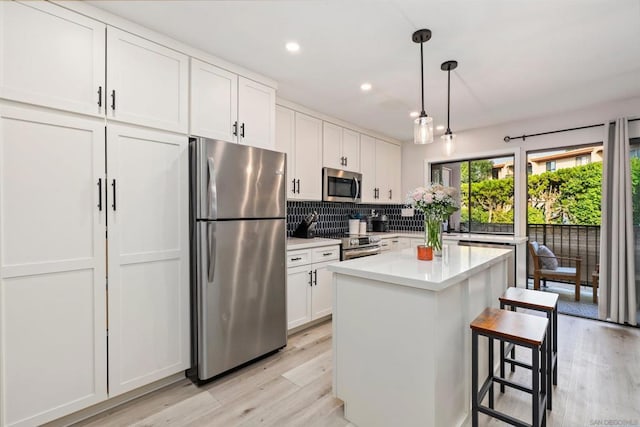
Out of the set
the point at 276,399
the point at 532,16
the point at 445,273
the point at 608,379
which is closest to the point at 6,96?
the point at 276,399

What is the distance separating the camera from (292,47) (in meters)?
2.24

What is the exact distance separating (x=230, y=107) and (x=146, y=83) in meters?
0.62

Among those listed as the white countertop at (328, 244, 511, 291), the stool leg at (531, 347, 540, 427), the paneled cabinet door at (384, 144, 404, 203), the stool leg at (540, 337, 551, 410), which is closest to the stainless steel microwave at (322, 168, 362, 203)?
the paneled cabinet door at (384, 144, 404, 203)

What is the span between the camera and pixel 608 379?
2.25 metres

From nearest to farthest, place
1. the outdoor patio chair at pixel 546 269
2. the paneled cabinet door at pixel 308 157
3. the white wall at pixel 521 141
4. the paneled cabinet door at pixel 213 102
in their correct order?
1. the paneled cabinet door at pixel 213 102
2. the white wall at pixel 521 141
3. the paneled cabinet door at pixel 308 157
4. the outdoor patio chair at pixel 546 269

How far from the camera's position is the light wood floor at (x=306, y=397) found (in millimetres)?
1832

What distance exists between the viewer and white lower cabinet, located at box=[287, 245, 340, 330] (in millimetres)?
2986

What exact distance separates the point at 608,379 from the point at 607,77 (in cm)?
257

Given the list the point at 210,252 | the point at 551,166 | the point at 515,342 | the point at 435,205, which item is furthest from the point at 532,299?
the point at 551,166

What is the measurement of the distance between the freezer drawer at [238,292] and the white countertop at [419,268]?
840mm

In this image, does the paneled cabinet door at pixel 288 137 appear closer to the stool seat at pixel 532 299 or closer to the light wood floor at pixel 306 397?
the light wood floor at pixel 306 397

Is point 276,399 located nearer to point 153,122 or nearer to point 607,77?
point 153,122

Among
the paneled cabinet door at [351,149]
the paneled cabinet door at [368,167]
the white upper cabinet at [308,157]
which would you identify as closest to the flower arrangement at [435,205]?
the white upper cabinet at [308,157]

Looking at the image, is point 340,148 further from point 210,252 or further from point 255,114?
point 210,252
